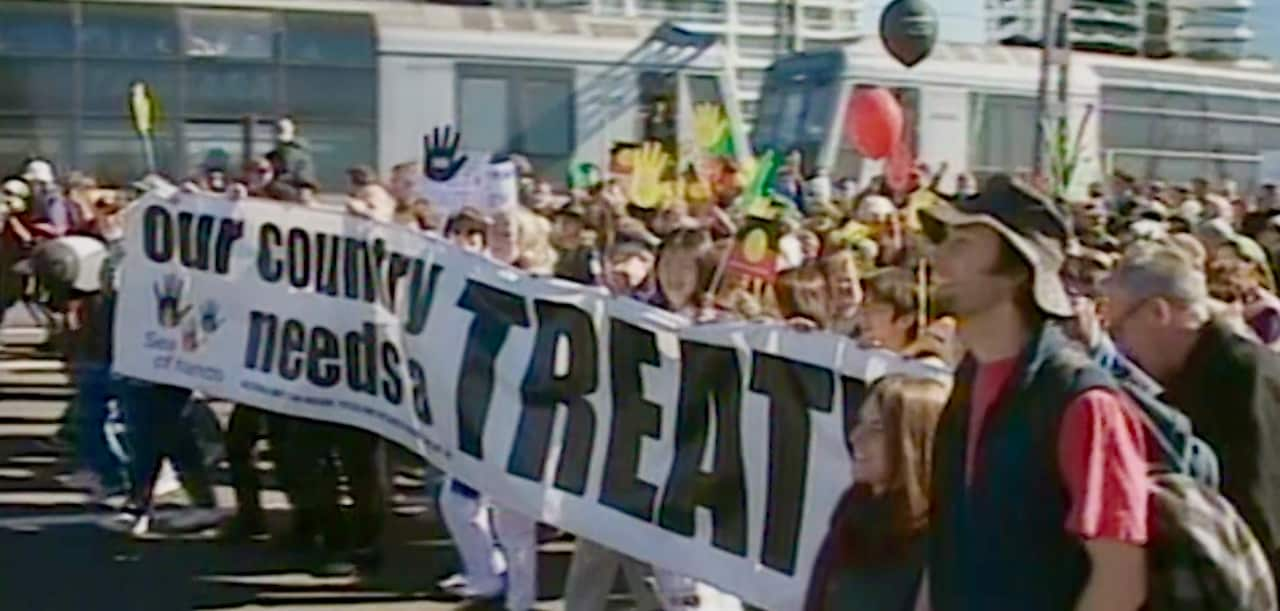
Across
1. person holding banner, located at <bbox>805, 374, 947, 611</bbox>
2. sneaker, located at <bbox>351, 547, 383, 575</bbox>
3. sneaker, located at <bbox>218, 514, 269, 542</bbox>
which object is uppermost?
person holding banner, located at <bbox>805, 374, 947, 611</bbox>

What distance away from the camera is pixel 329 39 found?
21234 mm

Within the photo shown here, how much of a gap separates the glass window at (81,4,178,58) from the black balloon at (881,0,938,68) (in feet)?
23.1

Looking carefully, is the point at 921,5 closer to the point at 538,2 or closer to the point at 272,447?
the point at 538,2

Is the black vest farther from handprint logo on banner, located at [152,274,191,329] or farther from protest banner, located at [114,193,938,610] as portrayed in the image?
handprint logo on banner, located at [152,274,191,329]

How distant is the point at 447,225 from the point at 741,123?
13954 millimetres

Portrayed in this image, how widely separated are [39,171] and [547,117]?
5.59m

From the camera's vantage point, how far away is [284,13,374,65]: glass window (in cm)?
2108

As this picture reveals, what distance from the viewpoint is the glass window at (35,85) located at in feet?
66.6

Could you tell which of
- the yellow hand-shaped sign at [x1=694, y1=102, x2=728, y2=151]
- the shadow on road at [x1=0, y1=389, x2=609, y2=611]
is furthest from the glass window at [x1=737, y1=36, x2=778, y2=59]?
the shadow on road at [x1=0, y1=389, x2=609, y2=611]

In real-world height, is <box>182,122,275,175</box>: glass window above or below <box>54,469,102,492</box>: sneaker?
above

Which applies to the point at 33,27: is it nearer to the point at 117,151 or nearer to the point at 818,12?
the point at 117,151

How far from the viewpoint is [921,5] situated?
18984 millimetres

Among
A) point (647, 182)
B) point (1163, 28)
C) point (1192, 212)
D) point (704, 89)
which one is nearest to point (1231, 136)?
point (704, 89)

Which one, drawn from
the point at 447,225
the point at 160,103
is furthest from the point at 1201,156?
the point at 447,225
